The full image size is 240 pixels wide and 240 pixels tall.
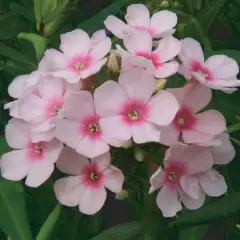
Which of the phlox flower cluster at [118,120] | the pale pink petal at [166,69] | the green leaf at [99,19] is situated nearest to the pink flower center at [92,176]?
the phlox flower cluster at [118,120]

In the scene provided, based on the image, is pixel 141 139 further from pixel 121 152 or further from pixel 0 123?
pixel 0 123

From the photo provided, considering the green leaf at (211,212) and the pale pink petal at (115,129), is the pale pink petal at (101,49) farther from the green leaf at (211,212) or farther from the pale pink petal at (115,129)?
the green leaf at (211,212)

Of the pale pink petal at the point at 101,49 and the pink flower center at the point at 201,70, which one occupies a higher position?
the pale pink petal at the point at 101,49

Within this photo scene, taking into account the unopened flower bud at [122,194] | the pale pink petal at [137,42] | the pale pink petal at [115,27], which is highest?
the pale pink petal at [137,42]

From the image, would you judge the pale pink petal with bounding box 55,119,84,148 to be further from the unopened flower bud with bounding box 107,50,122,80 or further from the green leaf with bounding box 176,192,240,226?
the green leaf with bounding box 176,192,240,226

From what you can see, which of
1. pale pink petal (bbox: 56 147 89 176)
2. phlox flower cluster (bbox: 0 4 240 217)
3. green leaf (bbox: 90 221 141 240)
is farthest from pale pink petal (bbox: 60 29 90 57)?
green leaf (bbox: 90 221 141 240)
